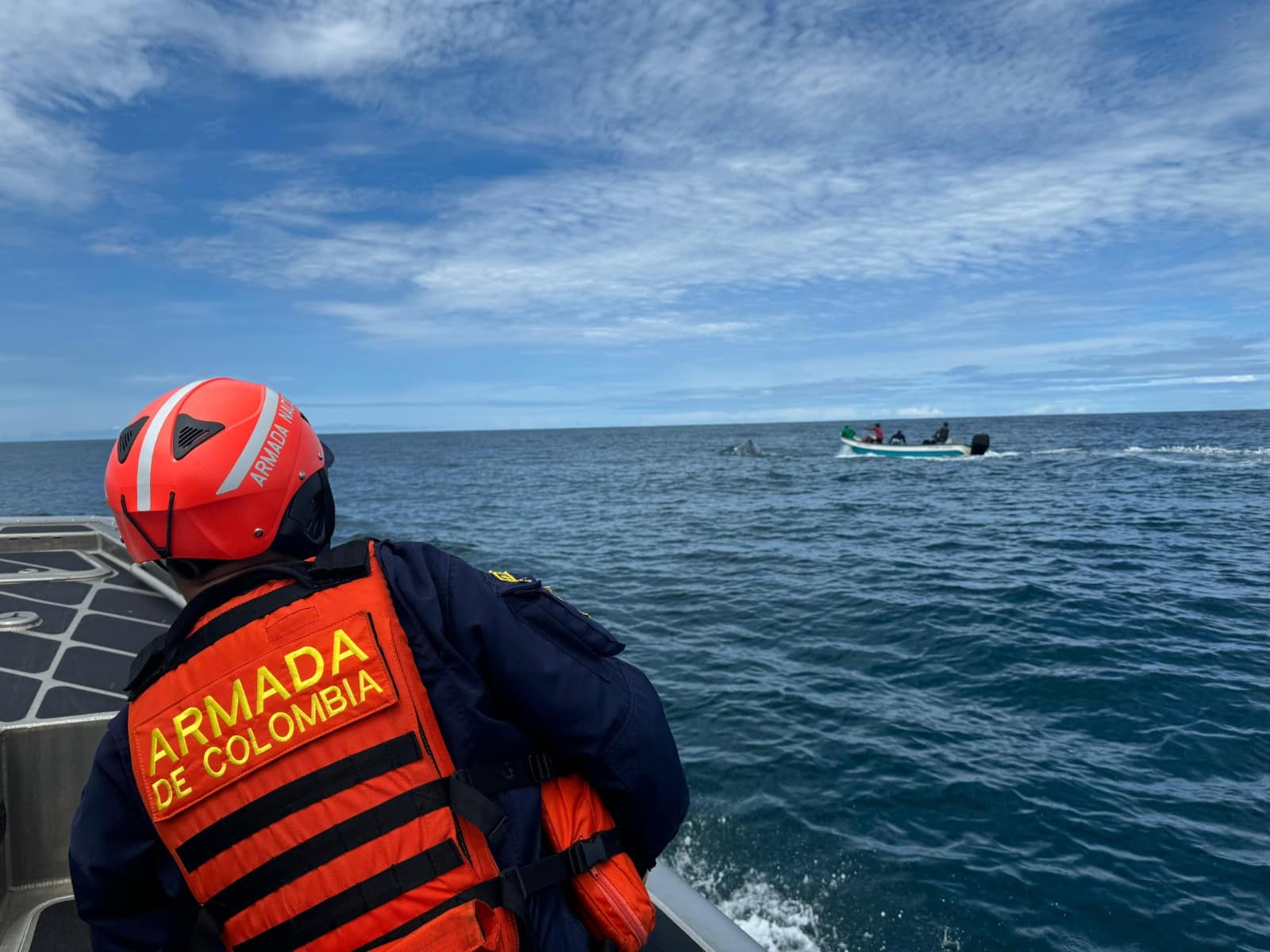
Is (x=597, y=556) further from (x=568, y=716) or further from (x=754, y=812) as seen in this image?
(x=568, y=716)

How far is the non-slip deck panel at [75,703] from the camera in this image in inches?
158

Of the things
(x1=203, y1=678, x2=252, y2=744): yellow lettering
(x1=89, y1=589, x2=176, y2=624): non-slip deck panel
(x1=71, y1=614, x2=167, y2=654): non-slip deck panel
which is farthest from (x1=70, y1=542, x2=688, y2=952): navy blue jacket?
(x1=89, y1=589, x2=176, y2=624): non-slip deck panel

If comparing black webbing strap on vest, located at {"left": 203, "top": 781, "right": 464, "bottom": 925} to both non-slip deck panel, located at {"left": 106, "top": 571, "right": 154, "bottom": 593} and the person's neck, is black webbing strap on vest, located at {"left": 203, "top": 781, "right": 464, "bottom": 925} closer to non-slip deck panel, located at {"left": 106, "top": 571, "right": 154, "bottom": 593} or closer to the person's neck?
the person's neck

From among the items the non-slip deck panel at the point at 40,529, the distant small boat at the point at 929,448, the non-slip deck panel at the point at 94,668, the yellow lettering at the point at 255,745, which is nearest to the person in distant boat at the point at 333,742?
the yellow lettering at the point at 255,745

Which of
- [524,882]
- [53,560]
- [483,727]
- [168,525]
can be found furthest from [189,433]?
[53,560]

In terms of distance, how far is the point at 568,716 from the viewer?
179 cm

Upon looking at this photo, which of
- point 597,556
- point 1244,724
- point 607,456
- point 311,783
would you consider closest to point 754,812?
point 1244,724

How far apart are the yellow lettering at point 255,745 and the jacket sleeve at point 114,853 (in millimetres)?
308

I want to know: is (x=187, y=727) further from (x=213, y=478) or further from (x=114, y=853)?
(x=213, y=478)

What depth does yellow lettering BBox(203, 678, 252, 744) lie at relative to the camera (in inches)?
63.1

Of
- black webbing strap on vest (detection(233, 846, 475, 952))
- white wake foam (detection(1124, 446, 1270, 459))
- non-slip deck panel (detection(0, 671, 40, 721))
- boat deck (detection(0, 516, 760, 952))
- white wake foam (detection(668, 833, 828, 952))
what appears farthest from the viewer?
white wake foam (detection(1124, 446, 1270, 459))

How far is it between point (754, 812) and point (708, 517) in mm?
20416

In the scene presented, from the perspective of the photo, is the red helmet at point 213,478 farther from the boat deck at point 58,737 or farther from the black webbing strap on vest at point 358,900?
the boat deck at point 58,737

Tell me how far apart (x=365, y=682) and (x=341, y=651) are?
82 mm
